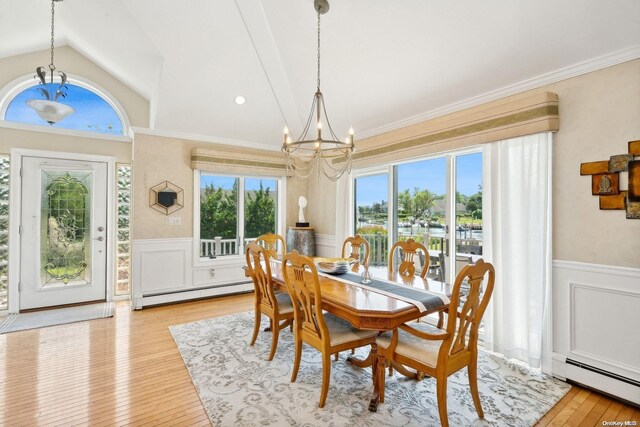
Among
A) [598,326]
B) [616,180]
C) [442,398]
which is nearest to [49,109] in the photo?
[442,398]

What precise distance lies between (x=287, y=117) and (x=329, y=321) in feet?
11.0

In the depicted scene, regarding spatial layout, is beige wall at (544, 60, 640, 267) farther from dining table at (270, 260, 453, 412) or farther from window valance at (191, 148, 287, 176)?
window valance at (191, 148, 287, 176)

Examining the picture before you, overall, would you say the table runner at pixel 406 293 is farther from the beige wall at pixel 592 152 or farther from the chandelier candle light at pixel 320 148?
the beige wall at pixel 592 152

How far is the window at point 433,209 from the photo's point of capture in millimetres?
3289

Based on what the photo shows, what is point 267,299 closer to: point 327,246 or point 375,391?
point 375,391

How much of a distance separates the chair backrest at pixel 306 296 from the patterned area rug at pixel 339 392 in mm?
464

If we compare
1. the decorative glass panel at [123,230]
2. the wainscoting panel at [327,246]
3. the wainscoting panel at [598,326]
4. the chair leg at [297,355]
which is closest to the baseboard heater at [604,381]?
the wainscoting panel at [598,326]

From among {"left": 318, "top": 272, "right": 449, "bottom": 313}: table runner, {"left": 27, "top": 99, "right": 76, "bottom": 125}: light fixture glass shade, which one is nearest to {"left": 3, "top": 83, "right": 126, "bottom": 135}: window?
{"left": 27, "top": 99, "right": 76, "bottom": 125}: light fixture glass shade

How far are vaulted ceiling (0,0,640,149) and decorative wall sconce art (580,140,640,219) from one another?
2.43ft

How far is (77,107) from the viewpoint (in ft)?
14.5

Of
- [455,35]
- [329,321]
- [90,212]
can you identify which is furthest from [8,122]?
[455,35]

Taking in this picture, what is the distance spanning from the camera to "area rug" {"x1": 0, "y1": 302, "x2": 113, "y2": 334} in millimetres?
3539

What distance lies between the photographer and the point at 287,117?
15.5 ft

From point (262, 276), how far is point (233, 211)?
2511 mm
